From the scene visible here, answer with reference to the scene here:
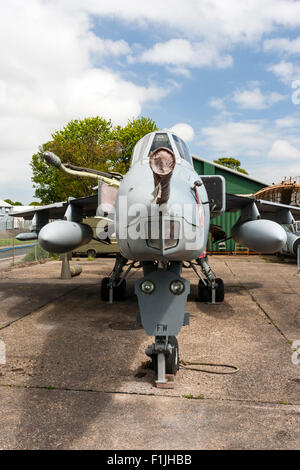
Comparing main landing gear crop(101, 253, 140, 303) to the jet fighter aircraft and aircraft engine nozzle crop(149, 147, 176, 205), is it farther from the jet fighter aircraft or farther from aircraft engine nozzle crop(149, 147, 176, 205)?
aircraft engine nozzle crop(149, 147, 176, 205)

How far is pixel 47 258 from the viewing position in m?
21.3

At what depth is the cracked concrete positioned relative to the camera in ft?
10.7

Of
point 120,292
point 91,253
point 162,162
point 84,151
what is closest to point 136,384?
point 162,162

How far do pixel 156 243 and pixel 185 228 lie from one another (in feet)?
1.08

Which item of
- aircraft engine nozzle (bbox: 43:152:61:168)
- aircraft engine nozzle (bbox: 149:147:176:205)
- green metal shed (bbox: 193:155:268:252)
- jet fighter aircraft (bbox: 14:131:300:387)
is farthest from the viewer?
green metal shed (bbox: 193:155:268:252)

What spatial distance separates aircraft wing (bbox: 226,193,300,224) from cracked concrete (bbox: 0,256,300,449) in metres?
2.58

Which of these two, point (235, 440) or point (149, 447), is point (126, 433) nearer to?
point (149, 447)

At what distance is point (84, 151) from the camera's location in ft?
102

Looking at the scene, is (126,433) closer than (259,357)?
Yes

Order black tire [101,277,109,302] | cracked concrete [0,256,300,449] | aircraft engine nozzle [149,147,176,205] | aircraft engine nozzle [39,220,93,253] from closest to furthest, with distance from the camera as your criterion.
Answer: aircraft engine nozzle [149,147,176,205] → cracked concrete [0,256,300,449] → aircraft engine nozzle [39,220,93,253] → black tire [101,277,109,302]

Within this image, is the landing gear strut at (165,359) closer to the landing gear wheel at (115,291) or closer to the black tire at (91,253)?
the landing gear wheel at (115,291)

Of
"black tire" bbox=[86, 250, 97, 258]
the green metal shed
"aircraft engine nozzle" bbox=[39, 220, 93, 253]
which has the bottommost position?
"black tire" bbox=[86, 250, 97, 258]

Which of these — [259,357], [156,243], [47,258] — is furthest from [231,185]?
[156,243]

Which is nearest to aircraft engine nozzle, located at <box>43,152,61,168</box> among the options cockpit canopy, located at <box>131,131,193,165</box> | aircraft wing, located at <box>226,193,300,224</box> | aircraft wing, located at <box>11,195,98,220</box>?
cockpit canopy, located at <box>131,131,193,165</box>
